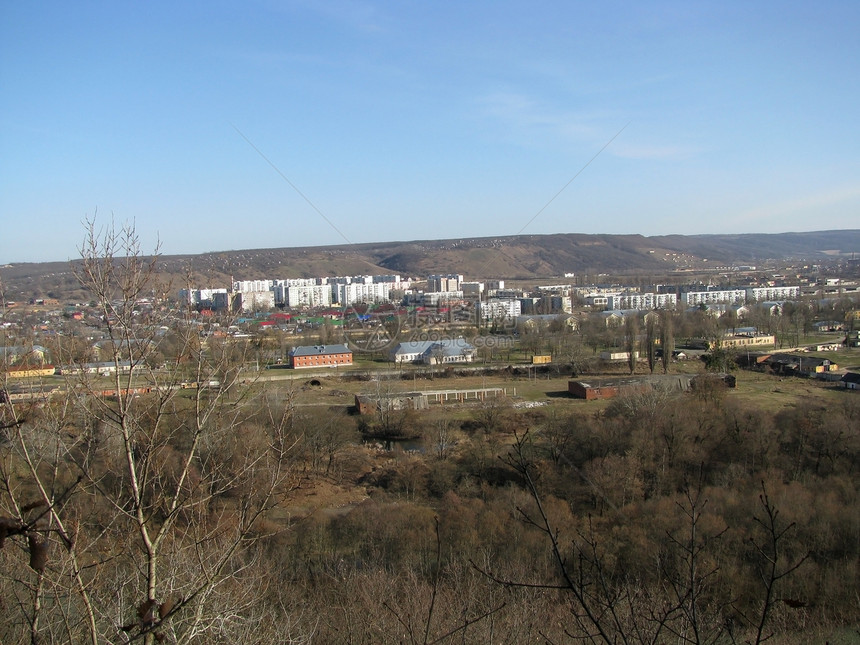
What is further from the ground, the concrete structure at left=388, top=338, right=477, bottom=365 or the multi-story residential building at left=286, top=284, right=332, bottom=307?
the multi-story residential building at left=286, top=284, right=332, bottom=307

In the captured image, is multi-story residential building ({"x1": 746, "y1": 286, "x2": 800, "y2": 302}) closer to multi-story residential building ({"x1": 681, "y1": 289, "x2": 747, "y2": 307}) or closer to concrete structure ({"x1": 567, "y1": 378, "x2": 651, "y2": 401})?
multi-story residential building ({"x1": 681, "y1": 289, "x2": 747, "y2": 307})

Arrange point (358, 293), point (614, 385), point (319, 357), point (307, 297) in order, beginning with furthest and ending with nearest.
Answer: point (358, 293)
point (307, 297)
point (319, 357)
point (614, 385)

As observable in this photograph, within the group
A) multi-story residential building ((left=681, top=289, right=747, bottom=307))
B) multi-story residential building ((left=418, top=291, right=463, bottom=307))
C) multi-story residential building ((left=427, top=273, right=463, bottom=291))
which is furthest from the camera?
multi-story residential building ((left=427, top=273, right=463, bottom=291))

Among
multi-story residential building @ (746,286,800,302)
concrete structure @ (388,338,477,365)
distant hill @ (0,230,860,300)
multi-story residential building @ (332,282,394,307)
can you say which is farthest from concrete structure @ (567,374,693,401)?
distant hill @ (0,230,860,300)

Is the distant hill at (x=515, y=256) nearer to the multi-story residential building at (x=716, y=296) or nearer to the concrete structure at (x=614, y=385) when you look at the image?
the multi-story residential building at (x=716, y=296)

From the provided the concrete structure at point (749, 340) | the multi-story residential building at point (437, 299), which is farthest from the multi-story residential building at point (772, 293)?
the multi-story residential building at point (437, 299)

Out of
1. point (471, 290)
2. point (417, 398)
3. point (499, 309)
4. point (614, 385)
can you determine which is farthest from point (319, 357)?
point (471, 290)

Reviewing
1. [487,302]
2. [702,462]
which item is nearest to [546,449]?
[702,462]

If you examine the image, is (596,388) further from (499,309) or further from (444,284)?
(444,284)
